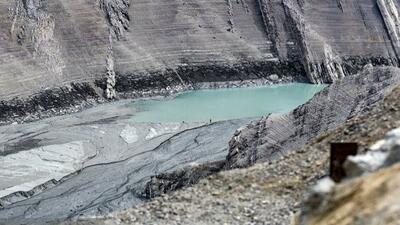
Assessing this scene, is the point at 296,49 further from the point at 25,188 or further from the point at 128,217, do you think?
the point at 128,217

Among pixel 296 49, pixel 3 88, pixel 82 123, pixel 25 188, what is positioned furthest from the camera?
pixel 296 49

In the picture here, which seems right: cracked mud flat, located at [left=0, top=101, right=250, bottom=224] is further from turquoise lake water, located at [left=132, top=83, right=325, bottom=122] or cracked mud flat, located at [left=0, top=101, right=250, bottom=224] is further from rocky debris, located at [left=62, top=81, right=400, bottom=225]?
rocky debris, located at [left=62, top=81, right=400, bottom=225]

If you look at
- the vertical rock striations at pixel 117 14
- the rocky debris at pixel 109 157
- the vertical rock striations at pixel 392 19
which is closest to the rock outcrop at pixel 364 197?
the rocky debris at pixel 109 157

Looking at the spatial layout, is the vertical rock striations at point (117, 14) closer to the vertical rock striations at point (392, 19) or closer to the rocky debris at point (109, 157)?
the rocky debris at point (109, 157)

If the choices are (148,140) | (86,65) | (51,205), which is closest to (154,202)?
(51,205)

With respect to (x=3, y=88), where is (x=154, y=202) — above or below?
above

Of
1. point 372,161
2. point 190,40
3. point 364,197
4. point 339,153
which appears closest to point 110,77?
point 190,40
